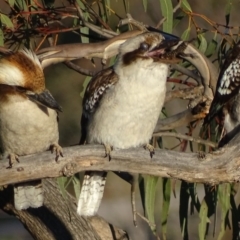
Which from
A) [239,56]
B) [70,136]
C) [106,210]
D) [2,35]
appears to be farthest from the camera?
[106,210]

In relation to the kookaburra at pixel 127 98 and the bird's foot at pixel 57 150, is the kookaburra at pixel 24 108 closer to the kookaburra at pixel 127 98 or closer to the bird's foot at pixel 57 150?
the bird's foot at pixel 57 150

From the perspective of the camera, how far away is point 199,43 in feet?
14.7

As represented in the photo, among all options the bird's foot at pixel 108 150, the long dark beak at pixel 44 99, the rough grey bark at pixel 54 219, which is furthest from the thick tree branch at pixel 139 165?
the rough grey bark at pixel 54 219

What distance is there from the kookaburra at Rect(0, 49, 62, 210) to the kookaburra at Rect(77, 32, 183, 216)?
0.20 meters

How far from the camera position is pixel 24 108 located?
3.86 m

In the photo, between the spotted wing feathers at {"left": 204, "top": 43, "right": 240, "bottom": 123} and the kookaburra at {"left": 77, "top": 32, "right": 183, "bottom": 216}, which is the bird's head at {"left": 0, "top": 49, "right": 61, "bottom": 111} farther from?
the spotted wing feathers at {"left": 204, "top": 43, "right": 240, "bottom": 123}

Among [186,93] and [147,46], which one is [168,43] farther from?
[186,93]

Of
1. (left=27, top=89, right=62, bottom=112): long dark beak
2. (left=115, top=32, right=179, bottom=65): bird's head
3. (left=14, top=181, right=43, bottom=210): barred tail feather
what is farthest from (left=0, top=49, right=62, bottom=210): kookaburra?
(left=115, top=32, right=179, bottom=65): bird's head

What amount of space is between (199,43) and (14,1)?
90 centimetres

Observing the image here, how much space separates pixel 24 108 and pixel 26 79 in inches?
4.7

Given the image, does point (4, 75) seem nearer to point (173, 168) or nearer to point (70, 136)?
point (173, 168)

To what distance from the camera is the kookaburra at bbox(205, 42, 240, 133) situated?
4.36 m

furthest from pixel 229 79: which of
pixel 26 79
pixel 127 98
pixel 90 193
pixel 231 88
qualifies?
pixel 26 79

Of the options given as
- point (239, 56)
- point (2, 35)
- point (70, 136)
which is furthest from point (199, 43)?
point (70, 136)
